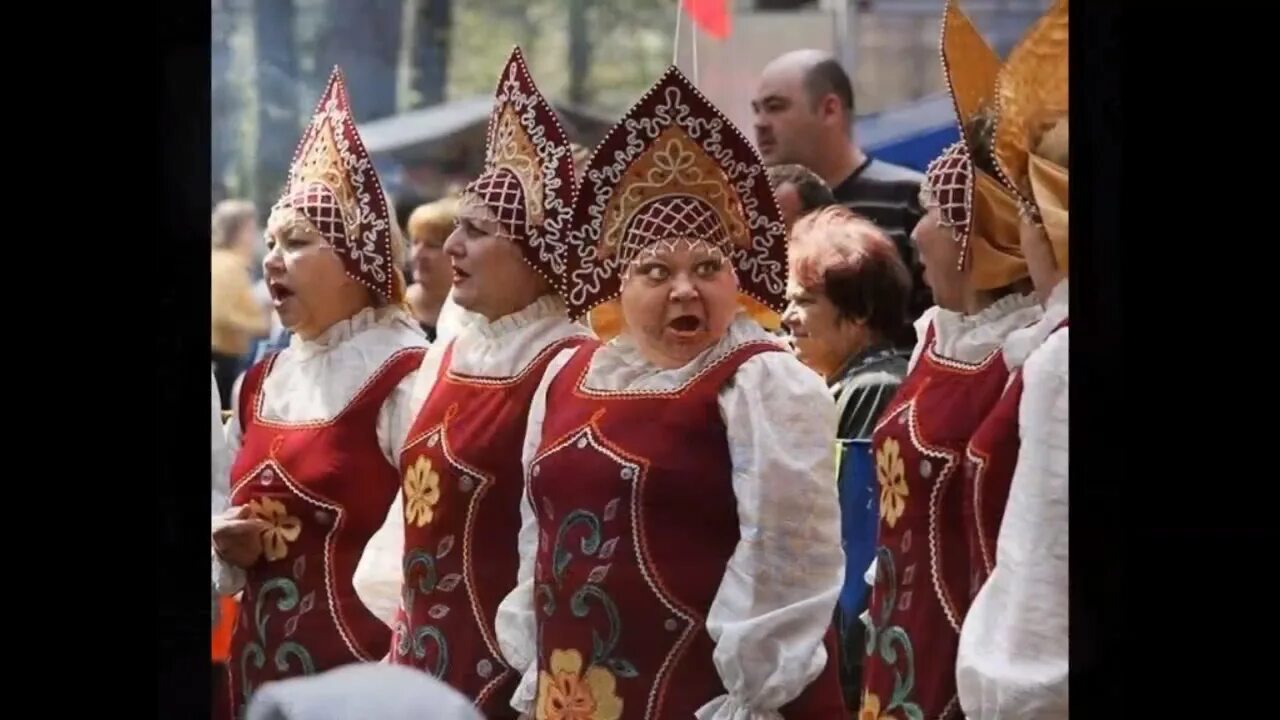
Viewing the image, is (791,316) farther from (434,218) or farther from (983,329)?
(434,218)

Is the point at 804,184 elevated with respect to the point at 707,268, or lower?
elevated

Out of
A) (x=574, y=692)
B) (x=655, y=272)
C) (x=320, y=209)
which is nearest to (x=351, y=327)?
(x=320, y=209)

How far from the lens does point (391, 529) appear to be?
398 cm

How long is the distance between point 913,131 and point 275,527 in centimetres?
104

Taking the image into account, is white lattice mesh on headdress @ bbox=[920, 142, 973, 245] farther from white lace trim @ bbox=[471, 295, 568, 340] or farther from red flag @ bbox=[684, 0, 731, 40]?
white lace trim @ bbox=[471, 295, 568, 340]

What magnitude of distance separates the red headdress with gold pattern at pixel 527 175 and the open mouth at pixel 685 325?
0.21m

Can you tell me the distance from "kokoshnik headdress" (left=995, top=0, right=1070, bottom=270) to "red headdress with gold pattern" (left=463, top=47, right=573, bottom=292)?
629 mm

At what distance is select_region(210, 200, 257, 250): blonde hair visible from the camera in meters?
3.91

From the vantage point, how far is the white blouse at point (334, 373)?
4.00 metres

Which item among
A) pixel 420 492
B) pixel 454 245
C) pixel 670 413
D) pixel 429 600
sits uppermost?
pixel 454 245

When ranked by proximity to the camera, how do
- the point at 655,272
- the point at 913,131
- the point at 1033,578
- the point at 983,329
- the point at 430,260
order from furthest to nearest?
the point at 430,260
the point at 655,272
the point at 913,131
the point at 983,329
the point at 1033,578

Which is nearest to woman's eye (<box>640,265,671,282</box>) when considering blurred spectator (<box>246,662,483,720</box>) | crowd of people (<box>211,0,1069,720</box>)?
crowd of people (<box>211,0,1069,720</box>)

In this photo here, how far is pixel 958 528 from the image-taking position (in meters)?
3.53
